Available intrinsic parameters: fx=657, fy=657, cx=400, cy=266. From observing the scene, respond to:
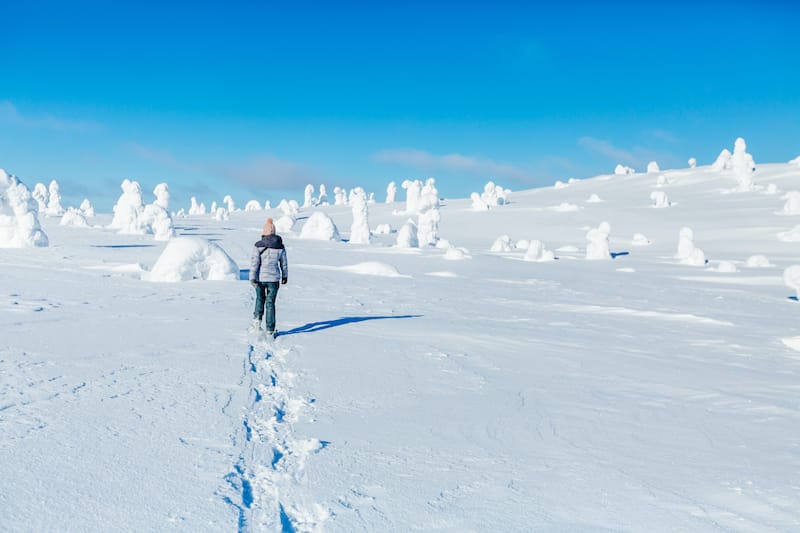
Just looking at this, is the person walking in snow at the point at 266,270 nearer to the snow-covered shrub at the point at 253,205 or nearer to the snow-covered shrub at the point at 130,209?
the snow-covered shrub at the point at 130,209

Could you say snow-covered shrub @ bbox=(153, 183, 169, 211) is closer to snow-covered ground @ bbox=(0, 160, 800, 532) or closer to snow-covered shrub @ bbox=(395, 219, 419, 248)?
snow-covered shrub @ bbox=(395, 219, 419, 248)

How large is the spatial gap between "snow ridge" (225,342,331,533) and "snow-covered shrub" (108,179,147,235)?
4321cm

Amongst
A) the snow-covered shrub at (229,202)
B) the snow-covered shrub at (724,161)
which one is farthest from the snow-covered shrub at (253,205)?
the snow-covered shrub at (724,161)

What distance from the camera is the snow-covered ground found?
12.1 ft

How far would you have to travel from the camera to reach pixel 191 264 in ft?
53.5

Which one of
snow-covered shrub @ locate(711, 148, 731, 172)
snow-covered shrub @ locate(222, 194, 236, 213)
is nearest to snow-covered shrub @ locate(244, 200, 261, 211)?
snow-covered shrub @ locate(222, 194, 236, 213)

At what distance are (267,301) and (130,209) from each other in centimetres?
4334

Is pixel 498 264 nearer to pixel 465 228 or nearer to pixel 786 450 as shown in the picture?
pixel 786 450

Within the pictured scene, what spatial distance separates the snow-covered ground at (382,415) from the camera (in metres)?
3.70

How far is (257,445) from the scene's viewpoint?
14.9 ft

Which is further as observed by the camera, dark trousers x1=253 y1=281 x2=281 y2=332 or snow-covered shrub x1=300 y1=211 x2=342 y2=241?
snow-covered shrub x1=300 y1=211 x2=342 y2=241

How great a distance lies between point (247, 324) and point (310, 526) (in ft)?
23.5

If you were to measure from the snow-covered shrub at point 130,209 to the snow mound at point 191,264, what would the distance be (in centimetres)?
3142

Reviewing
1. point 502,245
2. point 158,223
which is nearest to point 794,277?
point 502,245
